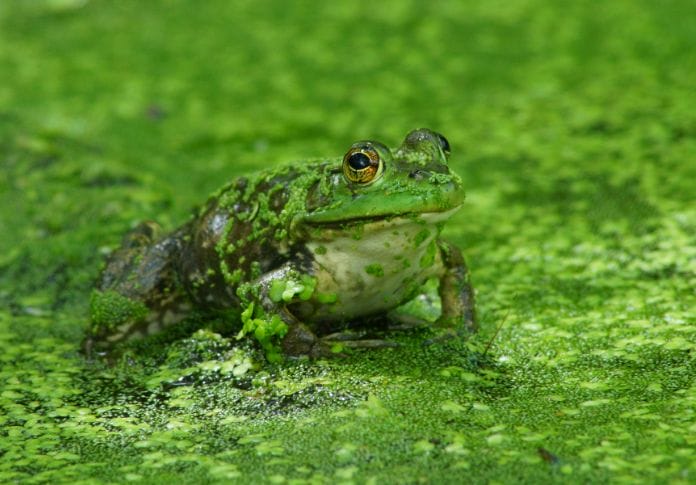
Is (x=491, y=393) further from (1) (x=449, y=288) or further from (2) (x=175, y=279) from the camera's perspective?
(2) (x=175, y=279)

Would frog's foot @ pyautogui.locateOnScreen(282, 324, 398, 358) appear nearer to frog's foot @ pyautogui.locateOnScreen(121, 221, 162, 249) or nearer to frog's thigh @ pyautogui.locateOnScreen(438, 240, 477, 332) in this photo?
frog's thigh @ pyautogui.locateOnScreen(438, 240, 477, 332)

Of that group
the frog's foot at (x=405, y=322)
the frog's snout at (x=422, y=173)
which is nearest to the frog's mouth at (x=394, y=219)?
the frog's snout at (x=422, y=173)

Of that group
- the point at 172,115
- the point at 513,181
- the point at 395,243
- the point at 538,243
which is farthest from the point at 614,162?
the point at 172,115

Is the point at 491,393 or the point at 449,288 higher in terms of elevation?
the point at 449,288

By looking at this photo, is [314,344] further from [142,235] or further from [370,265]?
[142,235]

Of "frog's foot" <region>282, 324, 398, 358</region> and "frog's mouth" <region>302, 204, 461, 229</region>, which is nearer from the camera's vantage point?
"frog's mouth" <region>302, 204, 461, 229</region>

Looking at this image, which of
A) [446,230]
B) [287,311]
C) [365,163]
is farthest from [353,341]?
[446,230]

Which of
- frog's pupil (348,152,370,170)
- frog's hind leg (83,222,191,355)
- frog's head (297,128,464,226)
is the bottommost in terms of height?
frog's hind leg (83,222,191,355)

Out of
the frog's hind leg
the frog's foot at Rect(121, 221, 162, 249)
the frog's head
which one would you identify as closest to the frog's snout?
the frog's head
